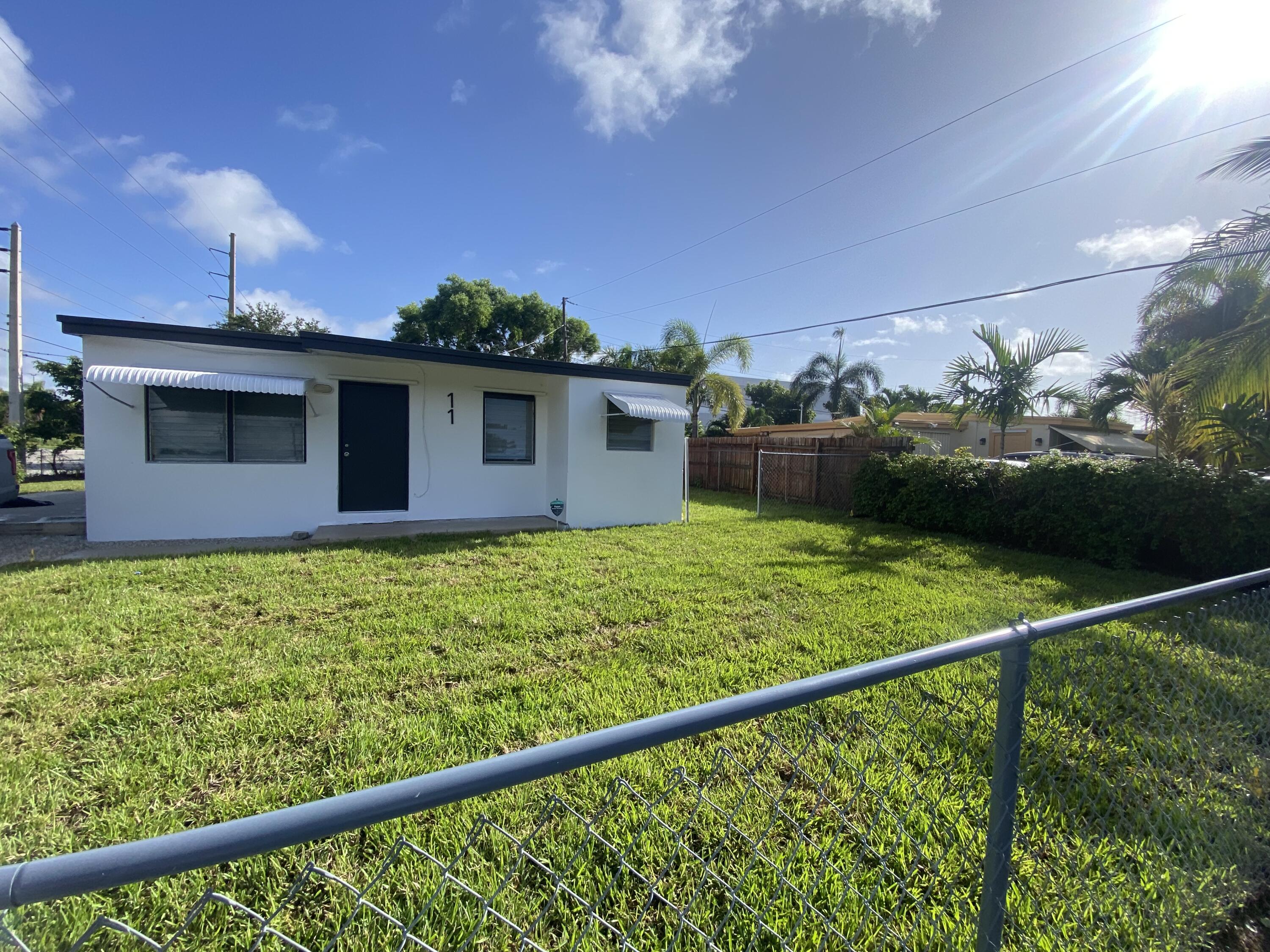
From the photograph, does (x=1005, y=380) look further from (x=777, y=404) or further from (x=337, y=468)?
(x=777, y=404)

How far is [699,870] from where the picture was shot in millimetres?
2080

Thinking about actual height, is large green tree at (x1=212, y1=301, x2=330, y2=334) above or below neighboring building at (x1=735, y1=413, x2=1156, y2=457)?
above

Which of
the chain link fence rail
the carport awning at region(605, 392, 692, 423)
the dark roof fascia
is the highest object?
the dark roof fascia

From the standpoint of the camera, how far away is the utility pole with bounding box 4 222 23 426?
1310 centimetres

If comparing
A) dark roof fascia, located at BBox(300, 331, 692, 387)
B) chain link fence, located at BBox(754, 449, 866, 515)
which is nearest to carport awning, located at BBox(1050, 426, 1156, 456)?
chain link fence, located at BBox(754, 449, 866, 515)

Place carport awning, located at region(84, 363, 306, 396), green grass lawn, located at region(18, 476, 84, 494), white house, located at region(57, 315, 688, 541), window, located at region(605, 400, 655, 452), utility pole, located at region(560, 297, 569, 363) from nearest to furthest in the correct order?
carport awning, located at region(84, 363, 306, 396) → white house, located at region(57, 315, 688, 541) → window, located at region(605, 400, 655, 452) → green grass lawn, located at region(18, 476, 84, 494) → utility pole, located at region(560, 297, 569, 363)

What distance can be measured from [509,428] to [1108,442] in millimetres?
27321

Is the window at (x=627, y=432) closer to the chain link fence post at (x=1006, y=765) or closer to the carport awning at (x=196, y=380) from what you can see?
the carport awning at (x=196, y=380)

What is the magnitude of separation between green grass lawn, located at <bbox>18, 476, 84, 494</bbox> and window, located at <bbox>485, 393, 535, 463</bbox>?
11.1m

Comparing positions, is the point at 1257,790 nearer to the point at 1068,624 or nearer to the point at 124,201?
the point at 1068,624

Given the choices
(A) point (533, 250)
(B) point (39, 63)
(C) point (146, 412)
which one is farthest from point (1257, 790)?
(A) point (533, 250)

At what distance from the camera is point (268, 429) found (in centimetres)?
756

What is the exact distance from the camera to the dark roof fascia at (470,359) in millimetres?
6902

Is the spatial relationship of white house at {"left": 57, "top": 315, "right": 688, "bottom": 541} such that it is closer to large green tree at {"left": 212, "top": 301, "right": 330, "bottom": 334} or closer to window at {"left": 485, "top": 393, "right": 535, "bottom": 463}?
window at {"left": 485, "top": 393, "right": 535, "bottom": 463}
